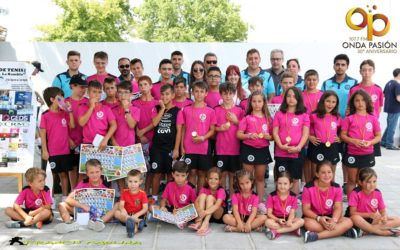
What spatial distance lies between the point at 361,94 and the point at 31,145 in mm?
4190

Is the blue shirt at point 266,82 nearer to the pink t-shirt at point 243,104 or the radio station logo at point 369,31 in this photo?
the pink t-shirt at point 243,104

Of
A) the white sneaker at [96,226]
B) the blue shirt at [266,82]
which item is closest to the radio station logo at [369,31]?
the blue shirt at [266,82]

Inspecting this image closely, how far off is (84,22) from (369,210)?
95.8 ft

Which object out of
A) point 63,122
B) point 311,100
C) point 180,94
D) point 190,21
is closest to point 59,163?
point 63,122

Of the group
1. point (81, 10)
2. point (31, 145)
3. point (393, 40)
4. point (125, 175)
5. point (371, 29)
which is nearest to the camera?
point (125, 175)

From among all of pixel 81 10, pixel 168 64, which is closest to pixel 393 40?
pixel 168 64

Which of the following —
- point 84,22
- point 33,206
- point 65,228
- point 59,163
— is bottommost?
point 65,228

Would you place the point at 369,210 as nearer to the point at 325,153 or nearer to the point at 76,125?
the point at 325,153

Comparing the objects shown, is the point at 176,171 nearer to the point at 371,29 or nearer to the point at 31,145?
the point at 31,145

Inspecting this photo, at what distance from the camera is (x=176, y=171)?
16.0ft

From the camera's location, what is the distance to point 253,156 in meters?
5.24

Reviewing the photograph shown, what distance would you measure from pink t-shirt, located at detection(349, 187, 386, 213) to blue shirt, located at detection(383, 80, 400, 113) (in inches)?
255

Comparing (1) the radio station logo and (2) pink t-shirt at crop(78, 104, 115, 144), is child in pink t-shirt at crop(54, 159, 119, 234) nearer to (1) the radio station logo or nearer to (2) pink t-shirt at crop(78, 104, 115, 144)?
(2) pink t-shirt at crop(78, 104, 115, 144)

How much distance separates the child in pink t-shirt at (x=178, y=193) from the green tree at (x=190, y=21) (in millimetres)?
37537
